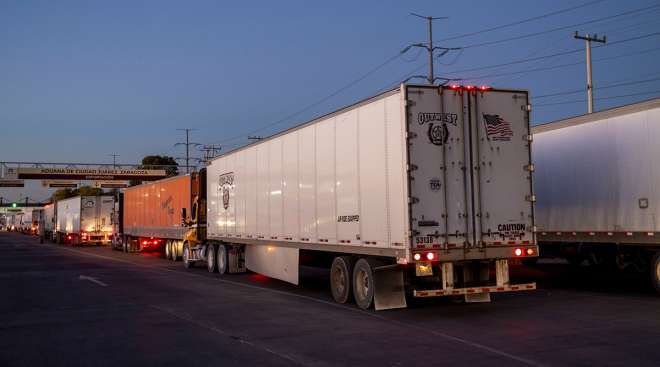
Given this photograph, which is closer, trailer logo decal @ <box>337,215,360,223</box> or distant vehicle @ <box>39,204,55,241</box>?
trailer logo decal @ <box>337,215,360,223</box>

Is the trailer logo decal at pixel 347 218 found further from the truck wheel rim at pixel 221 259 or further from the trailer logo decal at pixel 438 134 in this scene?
the truck wheel rim at pixel 221 259

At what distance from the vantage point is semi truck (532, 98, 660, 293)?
1407 cm

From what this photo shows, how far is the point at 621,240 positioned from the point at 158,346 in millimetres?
10322

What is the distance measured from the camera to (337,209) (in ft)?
45.4

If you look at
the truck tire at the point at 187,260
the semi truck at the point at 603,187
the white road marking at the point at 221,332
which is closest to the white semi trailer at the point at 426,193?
the white road marking at the point at 221,332

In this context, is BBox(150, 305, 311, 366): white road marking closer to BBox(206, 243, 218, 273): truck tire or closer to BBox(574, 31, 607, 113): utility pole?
BBox(206, 243, 218, 273): truck tire

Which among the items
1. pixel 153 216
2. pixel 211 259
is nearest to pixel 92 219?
pixel 153 216

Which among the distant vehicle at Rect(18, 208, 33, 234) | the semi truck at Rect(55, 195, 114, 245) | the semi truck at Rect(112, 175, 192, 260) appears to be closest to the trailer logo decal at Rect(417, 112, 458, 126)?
the semi truck at Rect(112, 175, 192, 260)

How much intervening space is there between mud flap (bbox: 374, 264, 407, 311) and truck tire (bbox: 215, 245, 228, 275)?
10.4 meters

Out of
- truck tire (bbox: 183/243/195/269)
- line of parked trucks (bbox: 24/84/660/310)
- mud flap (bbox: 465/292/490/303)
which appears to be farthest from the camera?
truck tire (bbox: 183/243/195/269)

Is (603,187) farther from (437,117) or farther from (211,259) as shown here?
(211,259)

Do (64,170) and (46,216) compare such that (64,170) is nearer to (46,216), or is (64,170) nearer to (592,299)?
(46,216)

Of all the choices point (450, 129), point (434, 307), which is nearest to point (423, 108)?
point (450, 129)

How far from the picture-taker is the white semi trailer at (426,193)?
38.0ft
